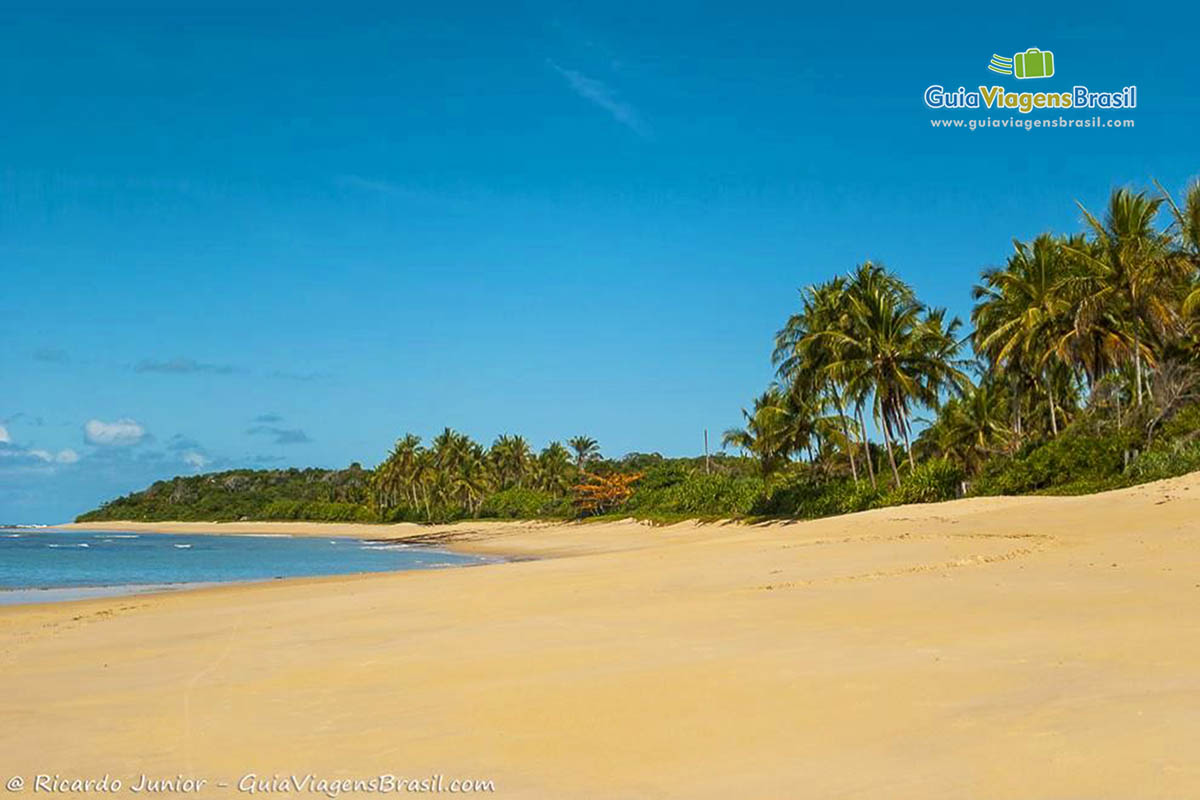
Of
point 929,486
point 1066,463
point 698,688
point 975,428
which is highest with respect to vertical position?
point 975,428

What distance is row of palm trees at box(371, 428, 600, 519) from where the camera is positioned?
101 metres

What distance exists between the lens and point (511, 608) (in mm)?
12539

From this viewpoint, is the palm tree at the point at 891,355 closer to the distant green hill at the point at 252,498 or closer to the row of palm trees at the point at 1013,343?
the row of palm trees at the point at 1013,343

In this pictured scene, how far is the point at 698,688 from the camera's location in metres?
6.50

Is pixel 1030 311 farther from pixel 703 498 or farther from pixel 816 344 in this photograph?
pixel 703 498

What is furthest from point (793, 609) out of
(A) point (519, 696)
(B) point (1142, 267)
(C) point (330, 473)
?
(C) point (330, 473)

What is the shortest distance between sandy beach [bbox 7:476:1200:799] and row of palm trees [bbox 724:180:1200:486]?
2053cm

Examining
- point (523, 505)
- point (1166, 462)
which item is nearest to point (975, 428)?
point (1166, 462)

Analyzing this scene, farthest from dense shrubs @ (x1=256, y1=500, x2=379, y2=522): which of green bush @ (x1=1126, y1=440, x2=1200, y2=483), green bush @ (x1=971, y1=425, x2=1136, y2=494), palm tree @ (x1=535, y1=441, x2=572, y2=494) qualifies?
green bush @ (x1=1126, y1=440, x2=1200, y2=483)

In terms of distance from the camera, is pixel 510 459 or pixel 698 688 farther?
pixel 510 459

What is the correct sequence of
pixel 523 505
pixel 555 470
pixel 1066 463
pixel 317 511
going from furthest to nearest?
pixel 317 511 < pixel 555 470 < pixel 523 505 < pixel 1066 463

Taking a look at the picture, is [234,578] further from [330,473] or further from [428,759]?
[330,473]

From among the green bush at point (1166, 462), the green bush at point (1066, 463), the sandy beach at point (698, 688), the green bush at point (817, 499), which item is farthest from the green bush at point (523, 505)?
the sandy beach at point (698, 688)

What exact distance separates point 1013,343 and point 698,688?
34.9 metres
